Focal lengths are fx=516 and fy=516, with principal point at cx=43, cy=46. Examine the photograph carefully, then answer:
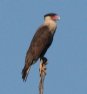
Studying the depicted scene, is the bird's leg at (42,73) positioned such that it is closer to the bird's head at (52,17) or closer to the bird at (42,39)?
the bird at (42,39)

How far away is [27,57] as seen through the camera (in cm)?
1249

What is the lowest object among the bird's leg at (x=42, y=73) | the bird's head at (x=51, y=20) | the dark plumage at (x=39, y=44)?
the bird's leg at (x=42, y=73)

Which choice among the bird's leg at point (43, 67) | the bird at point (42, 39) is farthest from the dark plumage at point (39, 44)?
the bird's leg at point (43, 67)

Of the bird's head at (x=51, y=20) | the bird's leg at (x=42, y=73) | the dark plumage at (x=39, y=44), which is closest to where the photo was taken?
the bird's leg at (x=42, y=73)

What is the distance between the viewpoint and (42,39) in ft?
44.3

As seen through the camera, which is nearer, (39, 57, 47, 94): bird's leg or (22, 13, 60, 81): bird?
(39, 57, 47, 94): bird's leg

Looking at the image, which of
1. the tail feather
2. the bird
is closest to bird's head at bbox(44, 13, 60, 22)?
the bird

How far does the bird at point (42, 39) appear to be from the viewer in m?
12.7

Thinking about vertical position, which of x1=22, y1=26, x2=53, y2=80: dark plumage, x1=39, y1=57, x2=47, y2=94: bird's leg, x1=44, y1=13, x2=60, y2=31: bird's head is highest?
x1=44, y1=13, x2=60, y2=31: bird's head

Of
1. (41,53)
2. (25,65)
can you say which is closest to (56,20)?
(41,53)

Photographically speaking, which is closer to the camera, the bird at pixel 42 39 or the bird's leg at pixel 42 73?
the bird's leg at pixel 42 73

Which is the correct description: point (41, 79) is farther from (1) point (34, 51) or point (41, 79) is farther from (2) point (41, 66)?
(1) point (34, 51)

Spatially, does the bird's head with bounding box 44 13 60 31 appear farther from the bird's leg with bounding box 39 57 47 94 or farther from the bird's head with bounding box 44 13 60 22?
the bird's leg with bounding box 39 57 47 94

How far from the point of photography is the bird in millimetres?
12658
